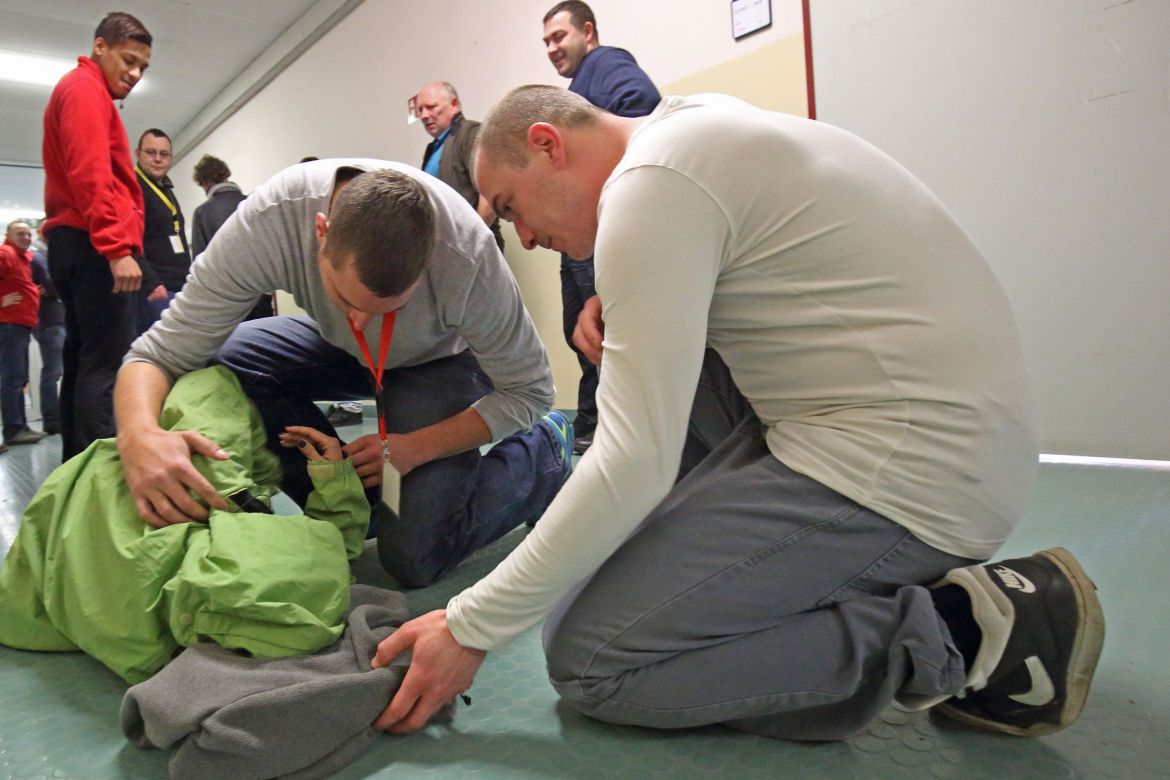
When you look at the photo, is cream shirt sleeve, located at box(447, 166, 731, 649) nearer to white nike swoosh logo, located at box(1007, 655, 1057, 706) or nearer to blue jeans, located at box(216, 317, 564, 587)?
white nike swoosh logo, located at box(1007, 655, 1057, 706)

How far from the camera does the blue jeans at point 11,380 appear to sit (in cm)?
355

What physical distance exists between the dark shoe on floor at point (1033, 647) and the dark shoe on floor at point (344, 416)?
305 cm

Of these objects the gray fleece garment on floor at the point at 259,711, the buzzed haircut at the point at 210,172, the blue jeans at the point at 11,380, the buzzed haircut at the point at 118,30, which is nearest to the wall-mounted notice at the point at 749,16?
the buzzed haircut at the point at 118,30

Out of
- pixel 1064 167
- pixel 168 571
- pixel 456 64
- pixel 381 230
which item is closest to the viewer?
pixel 168 571

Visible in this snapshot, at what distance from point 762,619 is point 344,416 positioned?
3.00 metres

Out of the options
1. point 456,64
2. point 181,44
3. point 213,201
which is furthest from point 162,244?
point 181,44

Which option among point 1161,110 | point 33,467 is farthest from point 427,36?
point 1161,110

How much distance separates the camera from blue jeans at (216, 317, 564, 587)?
129cm

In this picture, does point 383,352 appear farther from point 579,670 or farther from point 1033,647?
point 1033,647

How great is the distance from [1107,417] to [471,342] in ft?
5.36

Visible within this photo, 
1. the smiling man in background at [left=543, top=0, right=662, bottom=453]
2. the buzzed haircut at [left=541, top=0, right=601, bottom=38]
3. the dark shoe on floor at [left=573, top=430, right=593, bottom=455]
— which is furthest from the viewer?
the buzzed haircut at [left=541, top=0, right=601, bottom=38]

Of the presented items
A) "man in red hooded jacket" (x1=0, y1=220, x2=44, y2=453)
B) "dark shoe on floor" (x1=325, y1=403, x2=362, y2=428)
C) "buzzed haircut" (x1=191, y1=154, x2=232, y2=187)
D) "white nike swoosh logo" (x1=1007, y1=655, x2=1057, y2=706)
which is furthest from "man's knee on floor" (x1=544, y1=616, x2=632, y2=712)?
"man in red hooded jacket" (x1=0, y1=220, x2=44, y2=453)

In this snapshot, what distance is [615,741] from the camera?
81 cm

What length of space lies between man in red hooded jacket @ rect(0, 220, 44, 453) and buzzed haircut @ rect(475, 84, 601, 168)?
12.1 ft
